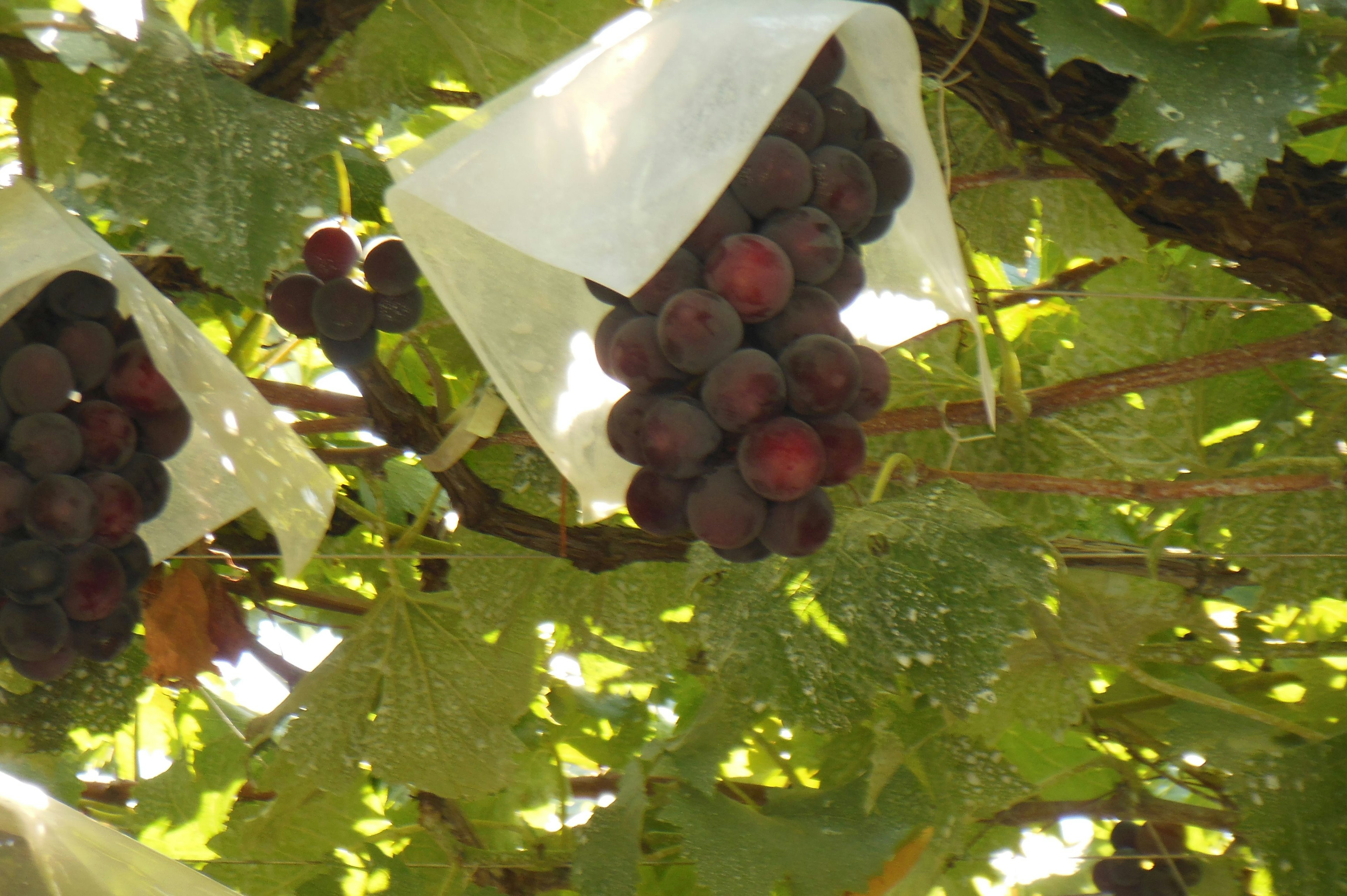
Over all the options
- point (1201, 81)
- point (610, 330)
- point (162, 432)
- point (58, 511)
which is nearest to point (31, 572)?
point (58, 511)

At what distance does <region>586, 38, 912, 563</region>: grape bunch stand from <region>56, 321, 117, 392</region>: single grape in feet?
1.34

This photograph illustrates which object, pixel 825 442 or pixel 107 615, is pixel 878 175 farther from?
pixel 107 615

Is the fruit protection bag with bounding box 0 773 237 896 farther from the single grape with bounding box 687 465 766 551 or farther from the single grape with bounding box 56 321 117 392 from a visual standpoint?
the single grape with bounding box 687 465 766 551

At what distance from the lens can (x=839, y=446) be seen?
2.25ft

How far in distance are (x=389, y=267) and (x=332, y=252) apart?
68 millimetres

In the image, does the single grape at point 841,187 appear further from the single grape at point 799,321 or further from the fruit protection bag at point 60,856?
the fruit protection bag at point 60,856

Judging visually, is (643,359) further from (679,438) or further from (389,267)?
(389,267)

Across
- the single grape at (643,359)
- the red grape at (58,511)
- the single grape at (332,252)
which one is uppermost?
the single grape at (643,359)

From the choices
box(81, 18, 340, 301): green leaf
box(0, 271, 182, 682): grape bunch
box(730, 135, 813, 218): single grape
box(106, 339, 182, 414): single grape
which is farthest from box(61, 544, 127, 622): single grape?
box(730, 135, 813, 218): single grape

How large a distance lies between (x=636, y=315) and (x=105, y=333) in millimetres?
448

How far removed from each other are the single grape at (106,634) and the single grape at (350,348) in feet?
0.90

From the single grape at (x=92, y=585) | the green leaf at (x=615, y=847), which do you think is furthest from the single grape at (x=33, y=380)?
the green leaf at (x=615, y=847)

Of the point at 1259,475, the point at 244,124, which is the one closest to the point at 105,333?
the point at 244,124

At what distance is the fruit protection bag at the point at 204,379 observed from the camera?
2.75 ft
